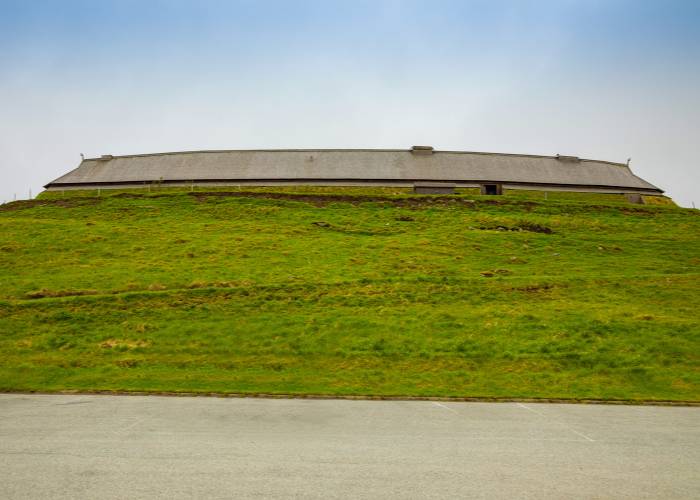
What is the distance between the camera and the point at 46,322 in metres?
24.8

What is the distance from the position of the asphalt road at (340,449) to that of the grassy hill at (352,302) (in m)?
2.42

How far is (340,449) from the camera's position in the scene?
11281 millimetres

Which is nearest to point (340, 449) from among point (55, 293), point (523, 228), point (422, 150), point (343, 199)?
point (55, 293)

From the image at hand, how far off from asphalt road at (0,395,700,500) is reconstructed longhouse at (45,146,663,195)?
48471 millimetres

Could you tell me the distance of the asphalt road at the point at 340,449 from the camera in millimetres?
9281

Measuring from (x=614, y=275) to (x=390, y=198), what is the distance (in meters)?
25.5

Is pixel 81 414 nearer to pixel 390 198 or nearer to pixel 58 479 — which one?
pixel 58 479

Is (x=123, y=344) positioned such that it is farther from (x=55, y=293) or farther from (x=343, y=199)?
(x=343, y=199)

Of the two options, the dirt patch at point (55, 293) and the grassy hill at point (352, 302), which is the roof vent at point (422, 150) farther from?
the dirt patch at point (55, 293)

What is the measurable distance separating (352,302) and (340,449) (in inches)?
644

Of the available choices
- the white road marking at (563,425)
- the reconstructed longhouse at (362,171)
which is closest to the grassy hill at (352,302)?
the white road marking at (563,425)

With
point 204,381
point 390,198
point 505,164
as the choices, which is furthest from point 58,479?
point 505,164

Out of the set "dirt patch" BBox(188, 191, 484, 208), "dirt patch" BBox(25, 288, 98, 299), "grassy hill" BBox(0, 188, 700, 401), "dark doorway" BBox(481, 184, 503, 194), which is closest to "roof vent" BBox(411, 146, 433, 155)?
"dark doorway" BBox(481, 184, 503, 194)

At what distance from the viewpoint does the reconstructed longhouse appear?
63156 millimetres
